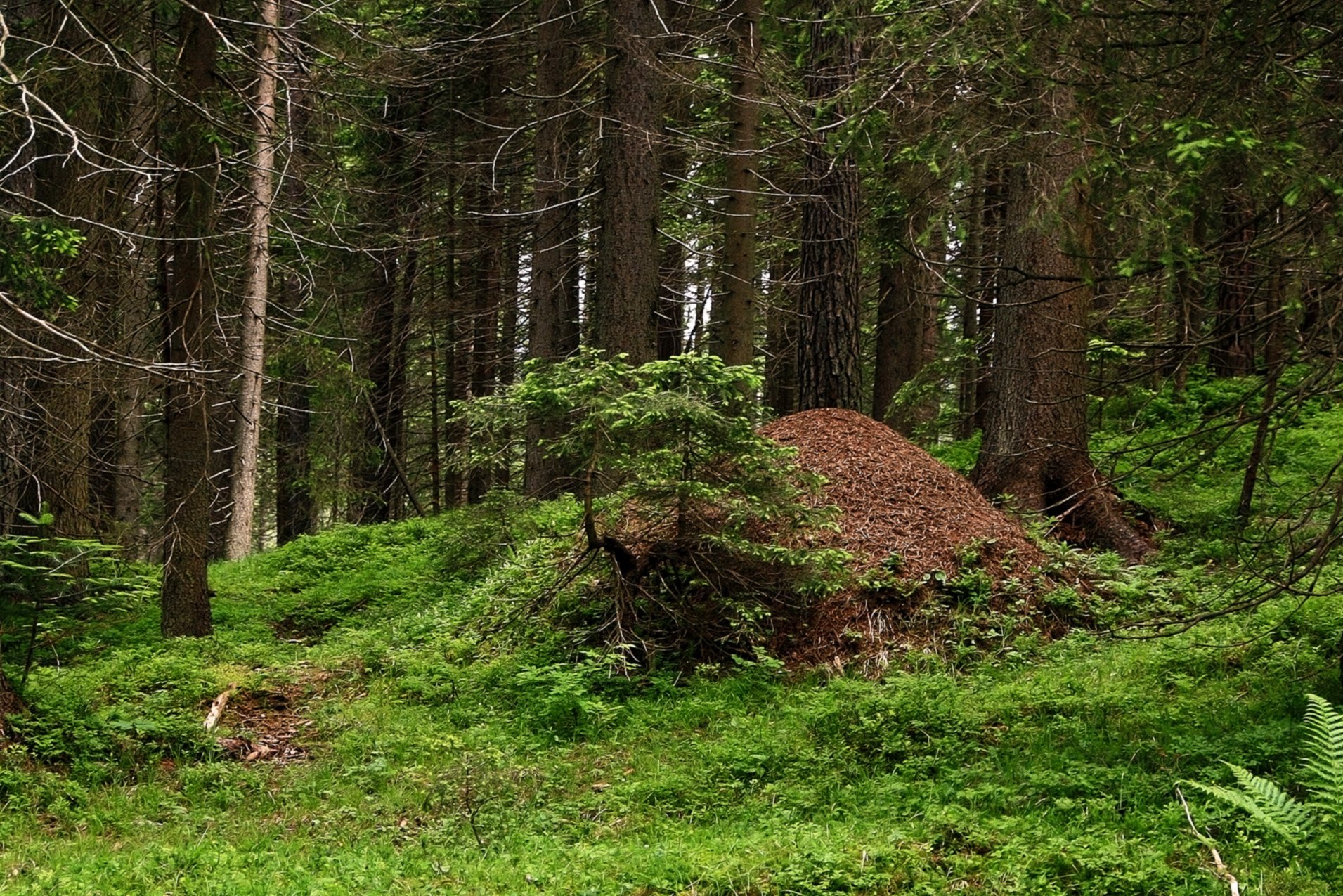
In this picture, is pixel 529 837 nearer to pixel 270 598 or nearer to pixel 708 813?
pixel 708 813

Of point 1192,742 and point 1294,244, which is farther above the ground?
point 1294,244

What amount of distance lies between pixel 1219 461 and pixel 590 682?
823 centimetres

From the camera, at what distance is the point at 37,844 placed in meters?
5.46

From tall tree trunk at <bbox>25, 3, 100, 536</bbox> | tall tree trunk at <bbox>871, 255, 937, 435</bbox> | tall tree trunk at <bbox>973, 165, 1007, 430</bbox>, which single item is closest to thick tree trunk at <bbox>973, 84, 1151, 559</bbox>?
tall tree trunk at <bbox>973, 165, 1007, 430</bbox>

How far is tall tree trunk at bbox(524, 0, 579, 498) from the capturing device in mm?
14906

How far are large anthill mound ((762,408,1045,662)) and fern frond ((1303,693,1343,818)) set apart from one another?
128 inches

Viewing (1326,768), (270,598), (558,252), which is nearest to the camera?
(1326,768)

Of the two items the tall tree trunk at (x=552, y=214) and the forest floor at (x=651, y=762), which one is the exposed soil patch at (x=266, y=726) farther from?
the tall tree trunk at (x=552, y=214)

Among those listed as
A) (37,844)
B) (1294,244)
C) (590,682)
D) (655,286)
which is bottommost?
(37,844)

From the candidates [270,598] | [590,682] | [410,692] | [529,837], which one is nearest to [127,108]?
[270,598]

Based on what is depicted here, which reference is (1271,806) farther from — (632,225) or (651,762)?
(632,225)

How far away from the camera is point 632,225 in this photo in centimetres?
1251

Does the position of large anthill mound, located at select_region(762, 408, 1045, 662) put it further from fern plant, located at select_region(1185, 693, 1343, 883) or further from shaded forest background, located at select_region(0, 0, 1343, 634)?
fern plant, located at select_region(1185, 693, 1343, 883)

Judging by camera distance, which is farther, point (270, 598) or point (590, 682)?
point (270, 598)
